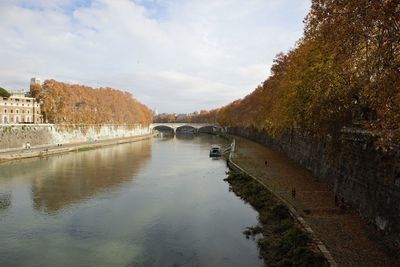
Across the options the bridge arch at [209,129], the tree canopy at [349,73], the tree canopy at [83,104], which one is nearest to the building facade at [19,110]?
the tree canopy at [83,104]

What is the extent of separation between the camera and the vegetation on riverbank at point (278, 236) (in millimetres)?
12484

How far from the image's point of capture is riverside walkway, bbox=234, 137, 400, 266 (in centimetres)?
1175

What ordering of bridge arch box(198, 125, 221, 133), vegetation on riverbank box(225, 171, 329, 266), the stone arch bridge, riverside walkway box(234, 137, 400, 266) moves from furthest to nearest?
bridge arch box(198, 125, 221, 133) < the stone arch bridge < vegetation on riverbank box(225, 171, 329, 266) < riverside walkway box(234, 137, 400, 266)

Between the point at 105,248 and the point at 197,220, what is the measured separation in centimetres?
550

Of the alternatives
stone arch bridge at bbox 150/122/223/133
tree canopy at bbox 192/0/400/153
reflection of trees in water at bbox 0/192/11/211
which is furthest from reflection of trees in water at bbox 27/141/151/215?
stone arch bridge at bbox 150/122/223/133

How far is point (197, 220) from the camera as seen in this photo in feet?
65.0

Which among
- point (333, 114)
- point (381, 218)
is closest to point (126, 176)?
point (333, 114)

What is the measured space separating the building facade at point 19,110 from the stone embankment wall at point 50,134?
8115 mm

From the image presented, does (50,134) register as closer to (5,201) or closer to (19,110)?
(19,110)

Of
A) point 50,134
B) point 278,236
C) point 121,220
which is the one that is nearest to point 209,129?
point 50,134

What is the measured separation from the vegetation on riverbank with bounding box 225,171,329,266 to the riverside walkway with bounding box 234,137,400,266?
0.54 metres

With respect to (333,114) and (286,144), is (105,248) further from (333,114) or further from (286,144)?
(286,144)

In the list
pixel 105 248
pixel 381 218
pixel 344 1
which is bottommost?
pixel 105 248

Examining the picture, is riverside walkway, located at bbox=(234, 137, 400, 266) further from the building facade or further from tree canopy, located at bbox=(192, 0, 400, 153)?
the building facade
